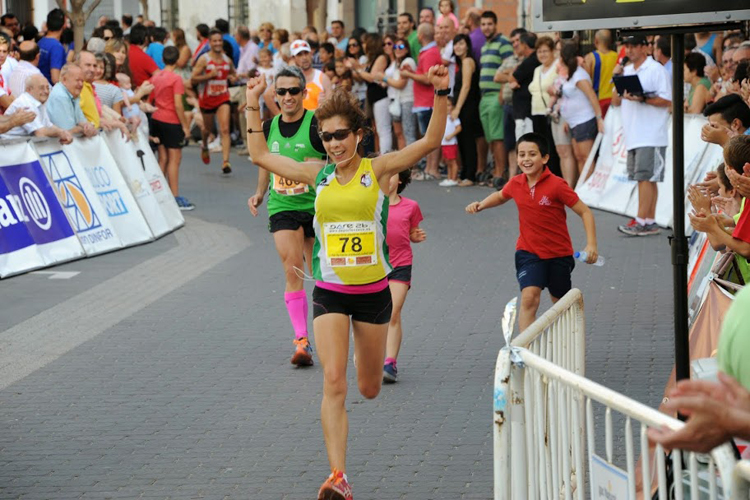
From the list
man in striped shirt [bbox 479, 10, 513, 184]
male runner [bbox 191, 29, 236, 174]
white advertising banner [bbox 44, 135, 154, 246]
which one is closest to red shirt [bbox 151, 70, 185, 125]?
white advertising banner [bbox 44, 135, 154, 246]

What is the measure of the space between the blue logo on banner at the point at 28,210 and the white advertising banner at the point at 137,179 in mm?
1559

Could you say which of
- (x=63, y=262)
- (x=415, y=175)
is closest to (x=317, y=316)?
(x=63, y=262)

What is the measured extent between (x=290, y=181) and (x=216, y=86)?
1222 centimetres

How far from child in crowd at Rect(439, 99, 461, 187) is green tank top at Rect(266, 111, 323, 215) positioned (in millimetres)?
9367

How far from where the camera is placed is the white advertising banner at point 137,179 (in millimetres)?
13711

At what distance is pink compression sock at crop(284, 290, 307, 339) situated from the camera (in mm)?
8224

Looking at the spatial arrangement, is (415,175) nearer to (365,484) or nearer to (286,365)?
(286,365)

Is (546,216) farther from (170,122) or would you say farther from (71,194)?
(170,122)

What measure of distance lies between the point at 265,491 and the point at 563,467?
2007 millimetres

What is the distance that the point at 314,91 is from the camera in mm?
13266

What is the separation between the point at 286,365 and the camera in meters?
8.17

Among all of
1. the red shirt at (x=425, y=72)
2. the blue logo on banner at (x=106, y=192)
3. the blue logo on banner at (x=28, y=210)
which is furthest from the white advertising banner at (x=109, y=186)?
the red shirt at (x=425, y=72)

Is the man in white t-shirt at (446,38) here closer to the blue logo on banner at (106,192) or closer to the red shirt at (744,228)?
the blue logo on banner at (106,192)

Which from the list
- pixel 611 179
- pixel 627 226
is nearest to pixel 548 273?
pixel 627 226
